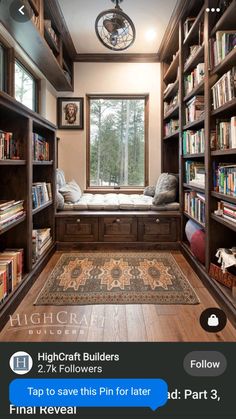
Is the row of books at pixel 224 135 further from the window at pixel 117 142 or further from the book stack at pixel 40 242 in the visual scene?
the window at pixel 117 142

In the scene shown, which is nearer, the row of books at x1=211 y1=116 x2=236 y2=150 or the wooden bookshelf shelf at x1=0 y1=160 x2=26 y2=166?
the wooden bookshelf shelf at x1=0 y1=160 x2=26 y2=166

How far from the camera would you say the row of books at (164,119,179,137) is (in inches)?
148

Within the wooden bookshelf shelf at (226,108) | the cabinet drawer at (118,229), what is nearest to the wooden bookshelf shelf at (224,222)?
the wooden bookshelf shelf at (226,108)

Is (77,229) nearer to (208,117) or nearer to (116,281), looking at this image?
(116,281)

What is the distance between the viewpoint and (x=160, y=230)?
3.27 metres

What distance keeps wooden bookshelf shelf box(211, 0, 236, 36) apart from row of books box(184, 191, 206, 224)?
1207mm

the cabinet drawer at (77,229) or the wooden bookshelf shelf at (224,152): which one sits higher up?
the wooden bookshelf shelf at (224,152)

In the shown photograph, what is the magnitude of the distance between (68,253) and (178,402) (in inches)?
98.6

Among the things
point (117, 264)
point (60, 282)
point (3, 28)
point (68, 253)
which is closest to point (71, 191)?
point (68, 253)

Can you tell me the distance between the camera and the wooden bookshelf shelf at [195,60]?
7.90ft

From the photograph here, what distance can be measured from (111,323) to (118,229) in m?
1.68

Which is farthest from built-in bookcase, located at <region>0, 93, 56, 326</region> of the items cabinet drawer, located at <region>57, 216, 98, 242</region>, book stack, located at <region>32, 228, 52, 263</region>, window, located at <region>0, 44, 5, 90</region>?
cabinet drawer, located at <region>57, 216, 98, 242</region>

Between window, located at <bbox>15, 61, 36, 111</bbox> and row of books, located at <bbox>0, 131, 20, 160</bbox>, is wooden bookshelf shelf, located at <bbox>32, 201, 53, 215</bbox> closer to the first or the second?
row of books, located at <bbox>0, 131, 20, 160</bbox>

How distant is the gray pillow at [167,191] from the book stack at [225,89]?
1.41 m
